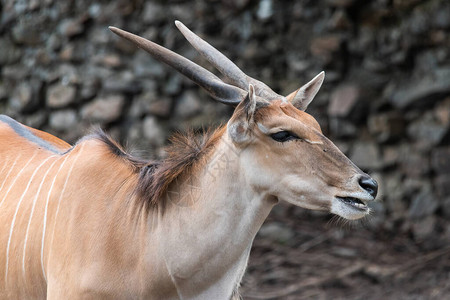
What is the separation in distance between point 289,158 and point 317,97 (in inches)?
162

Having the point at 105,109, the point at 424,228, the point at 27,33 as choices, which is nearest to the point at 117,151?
the point at 424,228

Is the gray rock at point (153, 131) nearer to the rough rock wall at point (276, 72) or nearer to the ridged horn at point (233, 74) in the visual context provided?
the rough rock wall at point (276, 72)

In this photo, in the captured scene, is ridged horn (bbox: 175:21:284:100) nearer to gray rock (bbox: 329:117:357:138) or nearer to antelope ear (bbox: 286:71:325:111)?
antelope ear (bbox: 286:71:325:111)

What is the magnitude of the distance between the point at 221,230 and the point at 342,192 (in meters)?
0.60

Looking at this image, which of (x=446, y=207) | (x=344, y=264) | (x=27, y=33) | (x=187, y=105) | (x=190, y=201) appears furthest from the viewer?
(x=27, y=33)

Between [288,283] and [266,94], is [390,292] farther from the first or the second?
[266,94]

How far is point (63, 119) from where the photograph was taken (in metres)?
8.11

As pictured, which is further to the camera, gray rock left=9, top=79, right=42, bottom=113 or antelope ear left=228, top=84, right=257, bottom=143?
gray rock left=9, top=79, right=42, bottom=113

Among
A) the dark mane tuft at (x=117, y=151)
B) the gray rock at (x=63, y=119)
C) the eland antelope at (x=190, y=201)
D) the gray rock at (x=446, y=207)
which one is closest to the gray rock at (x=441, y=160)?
the gray rock at (x=446, y=207)

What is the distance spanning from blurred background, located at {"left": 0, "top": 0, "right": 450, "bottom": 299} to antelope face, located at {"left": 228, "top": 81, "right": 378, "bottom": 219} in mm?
3242

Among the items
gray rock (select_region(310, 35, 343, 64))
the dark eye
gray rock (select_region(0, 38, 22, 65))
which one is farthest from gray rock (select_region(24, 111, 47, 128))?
the dark eye

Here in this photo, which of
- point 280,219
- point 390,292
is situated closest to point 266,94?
point 390,292

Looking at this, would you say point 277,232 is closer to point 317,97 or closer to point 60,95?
point 317,97

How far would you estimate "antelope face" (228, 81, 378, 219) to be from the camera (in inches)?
125
